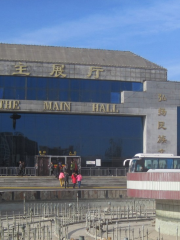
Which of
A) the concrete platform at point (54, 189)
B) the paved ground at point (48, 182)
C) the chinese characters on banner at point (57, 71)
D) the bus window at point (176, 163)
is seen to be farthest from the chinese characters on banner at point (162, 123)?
the bus window at point (176, 163)

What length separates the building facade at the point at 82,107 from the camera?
62469 mm

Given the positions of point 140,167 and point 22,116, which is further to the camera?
point 22,116

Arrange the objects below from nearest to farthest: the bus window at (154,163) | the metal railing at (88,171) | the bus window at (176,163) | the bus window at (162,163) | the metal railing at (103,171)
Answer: the bus window at (154,163)
the bus window at (162,163)
the bus window at (176,163)
the metal railing at (88,171)
the metal railing at (103,171)

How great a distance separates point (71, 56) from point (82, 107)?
23.7ft

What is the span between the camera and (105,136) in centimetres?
6544

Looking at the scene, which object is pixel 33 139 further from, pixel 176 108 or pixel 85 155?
pixel 176 108

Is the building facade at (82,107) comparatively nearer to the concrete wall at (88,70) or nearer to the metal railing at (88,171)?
the concrete wall at (88,70)

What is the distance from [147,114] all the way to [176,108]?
373cm

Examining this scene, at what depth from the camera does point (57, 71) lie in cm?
6312

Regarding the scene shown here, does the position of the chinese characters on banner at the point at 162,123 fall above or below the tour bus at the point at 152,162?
above

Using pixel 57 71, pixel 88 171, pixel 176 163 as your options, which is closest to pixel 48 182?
pixel 88 171

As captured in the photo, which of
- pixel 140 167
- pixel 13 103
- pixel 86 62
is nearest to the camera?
pixel 140 167

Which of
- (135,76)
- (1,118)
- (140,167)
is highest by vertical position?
(135,76)

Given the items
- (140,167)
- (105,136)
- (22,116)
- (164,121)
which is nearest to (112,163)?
(105,136)
